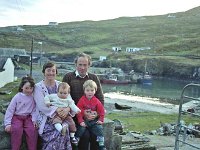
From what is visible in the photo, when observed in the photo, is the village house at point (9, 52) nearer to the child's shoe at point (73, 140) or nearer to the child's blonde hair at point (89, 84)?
the child's blonde hair at point (89, 84)

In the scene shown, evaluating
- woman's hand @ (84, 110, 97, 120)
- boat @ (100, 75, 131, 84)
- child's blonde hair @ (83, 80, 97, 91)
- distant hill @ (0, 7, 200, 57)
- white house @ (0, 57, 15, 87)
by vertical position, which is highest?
distant hill @ (0, 7, 200, 57)

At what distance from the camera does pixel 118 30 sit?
648 feet

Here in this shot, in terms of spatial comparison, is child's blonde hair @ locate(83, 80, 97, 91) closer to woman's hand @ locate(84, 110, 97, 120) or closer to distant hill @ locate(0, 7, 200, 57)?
woman's hand @ locate(84, 110, 97, 120)

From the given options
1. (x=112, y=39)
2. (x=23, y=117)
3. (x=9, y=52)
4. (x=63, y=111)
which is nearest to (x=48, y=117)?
(x=63, y=111)

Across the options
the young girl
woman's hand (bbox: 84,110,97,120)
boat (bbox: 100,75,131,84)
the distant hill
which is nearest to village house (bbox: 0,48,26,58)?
boat (bbox: 100,75,131,84)

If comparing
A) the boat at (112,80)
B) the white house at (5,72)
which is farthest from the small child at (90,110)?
the boat at (112,80)

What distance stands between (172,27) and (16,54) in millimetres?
118051

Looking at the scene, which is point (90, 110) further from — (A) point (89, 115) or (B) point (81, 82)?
(B) point (81, 82)

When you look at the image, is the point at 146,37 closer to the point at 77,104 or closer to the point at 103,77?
the point at 103,77

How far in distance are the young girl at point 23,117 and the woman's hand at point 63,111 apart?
0.46 m

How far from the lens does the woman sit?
19.4 ft

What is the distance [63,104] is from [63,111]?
0.42 feet

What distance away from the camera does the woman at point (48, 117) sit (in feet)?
19.4

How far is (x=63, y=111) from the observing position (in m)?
5.99
